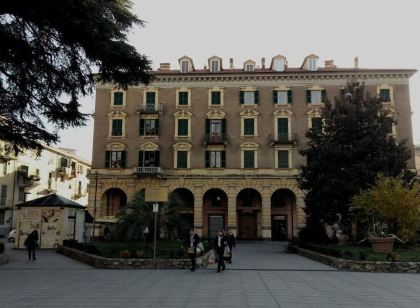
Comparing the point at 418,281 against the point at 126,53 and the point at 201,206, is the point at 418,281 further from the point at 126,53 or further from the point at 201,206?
the point at 201,206

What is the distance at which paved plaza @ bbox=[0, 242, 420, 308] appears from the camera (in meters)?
10.4

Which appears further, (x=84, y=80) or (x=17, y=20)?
(x=84, y=80)

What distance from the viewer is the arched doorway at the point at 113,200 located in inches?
1860

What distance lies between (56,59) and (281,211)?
33.9 meters

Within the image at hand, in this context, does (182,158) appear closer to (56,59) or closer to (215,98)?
(215,98)

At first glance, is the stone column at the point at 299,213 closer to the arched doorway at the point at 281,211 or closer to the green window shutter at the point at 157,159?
the arched doorway at the point at 281,211

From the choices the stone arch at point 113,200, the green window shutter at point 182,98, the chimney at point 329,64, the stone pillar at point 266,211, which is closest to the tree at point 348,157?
the stone pillar at point 266,211

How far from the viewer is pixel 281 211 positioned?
153 feet

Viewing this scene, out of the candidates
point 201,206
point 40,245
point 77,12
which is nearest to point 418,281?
point 77,12

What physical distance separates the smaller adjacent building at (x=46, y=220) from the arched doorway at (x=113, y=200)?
1774cm

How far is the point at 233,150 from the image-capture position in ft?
152

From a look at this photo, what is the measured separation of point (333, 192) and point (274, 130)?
1834 centimetres

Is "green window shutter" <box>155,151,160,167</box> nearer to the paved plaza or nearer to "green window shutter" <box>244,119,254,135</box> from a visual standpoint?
"green window shutter" <box>244,119,254,135</box>

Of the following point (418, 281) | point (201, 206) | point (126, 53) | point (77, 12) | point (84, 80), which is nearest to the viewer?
point (77, 12)
